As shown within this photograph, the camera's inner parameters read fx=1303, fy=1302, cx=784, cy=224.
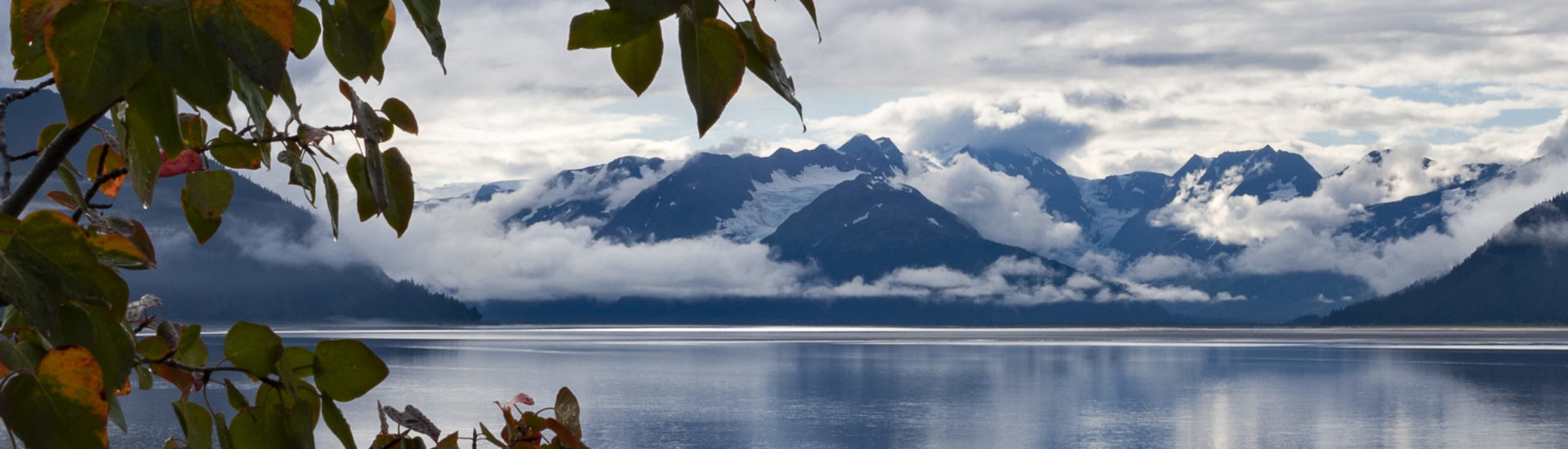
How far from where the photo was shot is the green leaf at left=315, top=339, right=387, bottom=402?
1.36m

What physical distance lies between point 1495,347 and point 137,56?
566ft

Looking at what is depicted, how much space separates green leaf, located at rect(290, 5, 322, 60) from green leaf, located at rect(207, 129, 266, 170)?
33 cm

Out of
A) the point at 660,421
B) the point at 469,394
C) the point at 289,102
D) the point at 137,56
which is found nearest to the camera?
the point at 137,56

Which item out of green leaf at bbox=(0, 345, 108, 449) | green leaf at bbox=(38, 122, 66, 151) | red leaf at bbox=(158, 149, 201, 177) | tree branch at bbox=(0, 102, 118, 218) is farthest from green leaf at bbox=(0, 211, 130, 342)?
red leaf at bbox=(158, 149, 201, 177)

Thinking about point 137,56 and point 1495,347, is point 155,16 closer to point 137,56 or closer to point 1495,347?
point 137,56

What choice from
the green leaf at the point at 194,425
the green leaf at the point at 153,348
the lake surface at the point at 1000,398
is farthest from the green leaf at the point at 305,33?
the lake surface at the point at 1000,398

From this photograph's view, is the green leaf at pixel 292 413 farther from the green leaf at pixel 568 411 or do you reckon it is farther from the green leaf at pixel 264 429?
the green leaf at pixel 568 411

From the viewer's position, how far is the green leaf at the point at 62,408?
96 cm

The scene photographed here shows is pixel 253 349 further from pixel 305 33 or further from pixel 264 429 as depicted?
pixel 305 33

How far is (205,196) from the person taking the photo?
1661 millimetres

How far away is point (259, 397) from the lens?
1346mm

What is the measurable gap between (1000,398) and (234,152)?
7845 cm

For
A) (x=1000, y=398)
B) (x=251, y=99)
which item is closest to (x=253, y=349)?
(x=251, y=99)

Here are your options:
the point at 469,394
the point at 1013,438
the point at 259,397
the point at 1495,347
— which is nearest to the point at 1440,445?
the point at 1013,438
